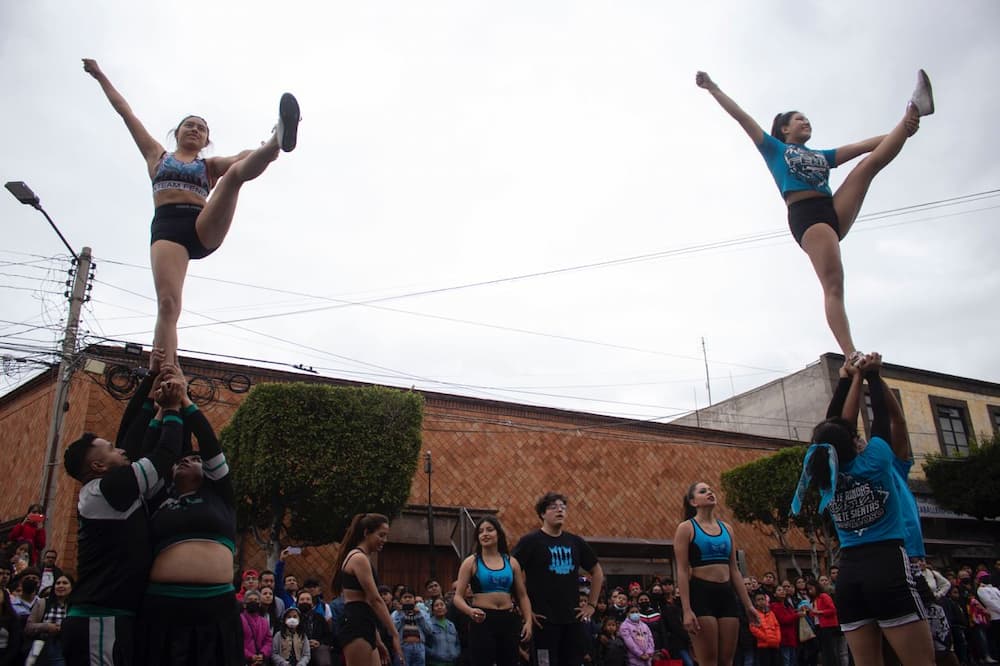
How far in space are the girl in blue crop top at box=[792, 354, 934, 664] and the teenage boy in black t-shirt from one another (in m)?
2.54

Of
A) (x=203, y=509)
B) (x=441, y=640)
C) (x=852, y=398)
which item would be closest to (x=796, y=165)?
(x=852, y=398)

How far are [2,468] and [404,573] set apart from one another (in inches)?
374

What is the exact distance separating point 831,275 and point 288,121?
3.30 meters

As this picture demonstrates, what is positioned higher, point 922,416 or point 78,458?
point 922,416

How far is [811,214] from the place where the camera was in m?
4.98

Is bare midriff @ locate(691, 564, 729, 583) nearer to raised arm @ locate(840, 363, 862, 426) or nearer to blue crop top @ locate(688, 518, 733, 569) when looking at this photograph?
blue crop top @ locate(688, 518, 733, 569)

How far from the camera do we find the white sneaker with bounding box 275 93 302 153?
398cm

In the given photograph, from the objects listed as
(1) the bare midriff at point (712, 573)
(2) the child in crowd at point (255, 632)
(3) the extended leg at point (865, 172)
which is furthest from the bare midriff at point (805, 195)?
(2) the child in crowd at point (255, 632)

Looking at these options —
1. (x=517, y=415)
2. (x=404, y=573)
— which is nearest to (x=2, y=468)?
(x=404, y=573)

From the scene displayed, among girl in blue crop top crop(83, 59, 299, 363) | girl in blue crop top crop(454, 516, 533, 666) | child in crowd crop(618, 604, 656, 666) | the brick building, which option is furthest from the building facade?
girl in blue crop top crop(83, 59, 299, 363)

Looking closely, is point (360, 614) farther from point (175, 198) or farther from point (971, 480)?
point (971, 480)

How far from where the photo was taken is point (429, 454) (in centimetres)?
1742

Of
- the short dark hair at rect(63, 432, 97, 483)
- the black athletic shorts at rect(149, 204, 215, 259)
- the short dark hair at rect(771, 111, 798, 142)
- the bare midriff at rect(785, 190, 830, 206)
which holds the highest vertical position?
the short dark hair at rect(771, 111, 798, 142)

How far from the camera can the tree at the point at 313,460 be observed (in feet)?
44.1
